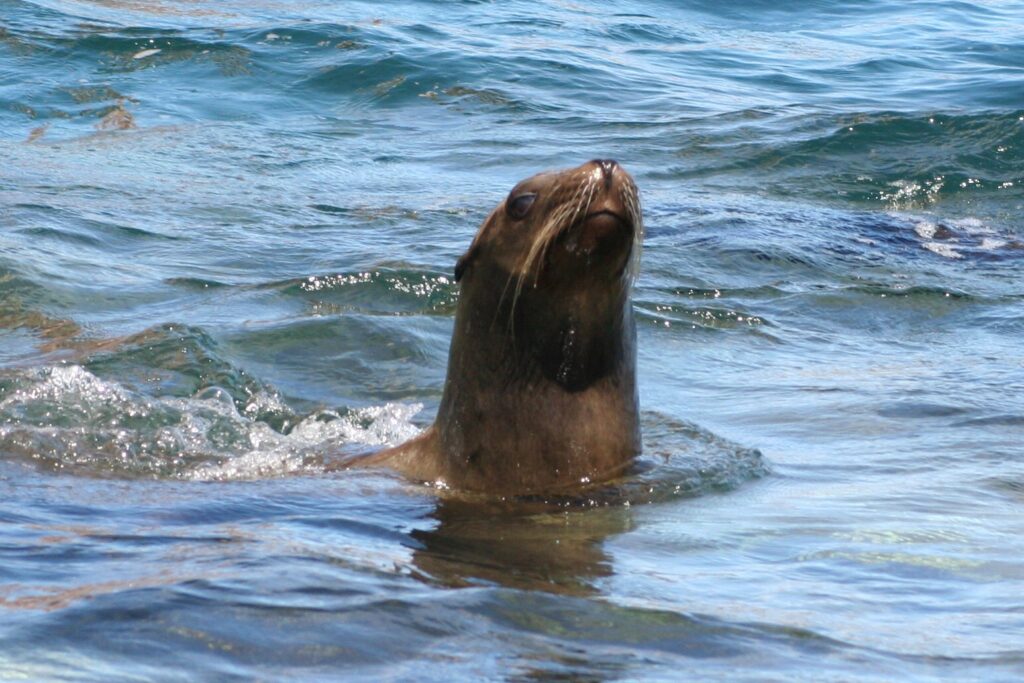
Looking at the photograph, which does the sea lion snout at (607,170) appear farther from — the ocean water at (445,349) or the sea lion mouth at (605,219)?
the ocean water at (445,349)

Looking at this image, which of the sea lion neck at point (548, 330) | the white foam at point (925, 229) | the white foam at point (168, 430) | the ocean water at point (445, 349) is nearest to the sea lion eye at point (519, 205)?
the sea lion neck at point (548, 330)

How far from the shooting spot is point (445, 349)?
24.2ft

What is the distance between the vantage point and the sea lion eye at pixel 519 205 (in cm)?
464

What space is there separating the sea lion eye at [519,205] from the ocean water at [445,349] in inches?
31.9

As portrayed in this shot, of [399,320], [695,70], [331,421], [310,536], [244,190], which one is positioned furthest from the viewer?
[695,70]

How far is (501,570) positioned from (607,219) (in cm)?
109

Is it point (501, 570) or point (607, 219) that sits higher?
point (607, 219)

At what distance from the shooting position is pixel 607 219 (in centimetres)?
443

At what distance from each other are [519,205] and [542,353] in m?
0.43

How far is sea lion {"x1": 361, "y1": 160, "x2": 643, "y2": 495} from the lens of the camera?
4.57 m

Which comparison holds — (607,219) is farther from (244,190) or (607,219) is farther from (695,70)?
(695,70)

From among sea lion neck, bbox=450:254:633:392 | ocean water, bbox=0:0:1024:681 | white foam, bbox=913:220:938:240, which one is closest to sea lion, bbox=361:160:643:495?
sea lion neck, bbox=450:254:633:392

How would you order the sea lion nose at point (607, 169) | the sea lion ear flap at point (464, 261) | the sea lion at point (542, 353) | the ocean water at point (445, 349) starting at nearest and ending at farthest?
the ocean water at point (445, 349)
the sea lion nose at point (607, 169)
the sea lion at point (542, 353)
the sea lion ear flap at point (464, 261)

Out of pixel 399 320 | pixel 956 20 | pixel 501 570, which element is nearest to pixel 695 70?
pixel 956 20
